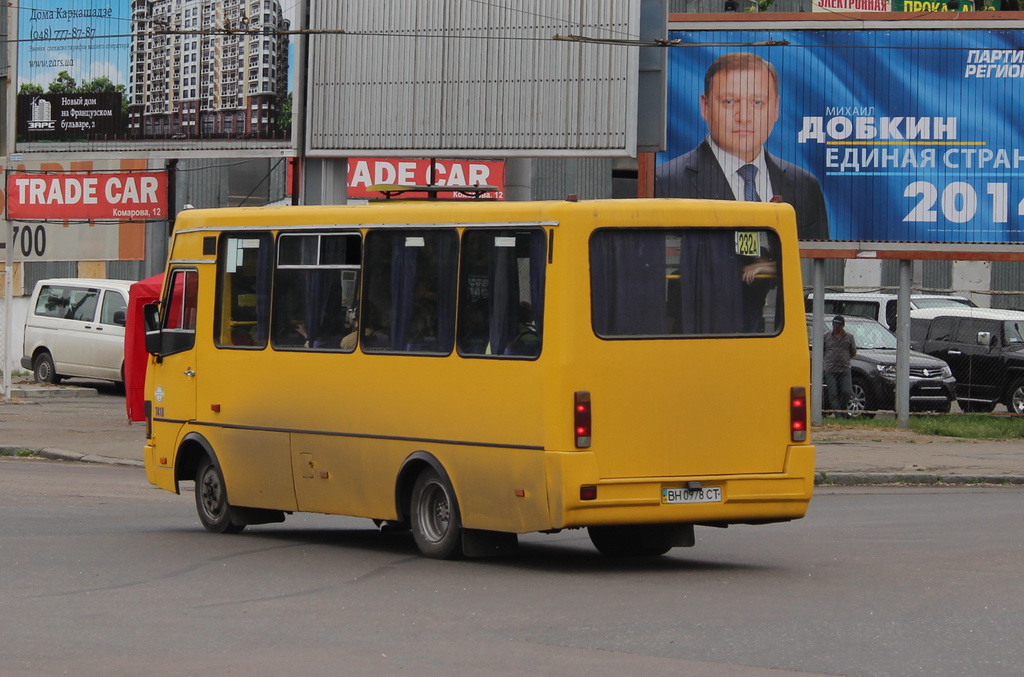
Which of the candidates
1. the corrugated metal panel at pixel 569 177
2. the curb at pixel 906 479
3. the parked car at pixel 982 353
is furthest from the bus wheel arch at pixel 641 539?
the corrugated metal panel at pixel 569 177

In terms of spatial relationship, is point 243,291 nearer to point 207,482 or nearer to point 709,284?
point 207,482

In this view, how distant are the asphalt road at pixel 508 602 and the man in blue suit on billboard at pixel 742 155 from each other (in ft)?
38.4

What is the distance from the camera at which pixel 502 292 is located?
38.2 feet

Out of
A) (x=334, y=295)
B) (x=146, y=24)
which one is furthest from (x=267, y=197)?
(x=334, y=295)

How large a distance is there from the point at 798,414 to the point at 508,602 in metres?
2.83

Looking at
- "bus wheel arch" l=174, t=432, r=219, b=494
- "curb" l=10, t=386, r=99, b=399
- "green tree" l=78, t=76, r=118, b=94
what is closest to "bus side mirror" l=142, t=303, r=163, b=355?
"bus wheel arch" l=174, t=432, r=219, b=494

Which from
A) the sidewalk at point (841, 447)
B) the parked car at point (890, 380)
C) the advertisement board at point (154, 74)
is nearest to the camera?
the sidewalk at point (841, 447)

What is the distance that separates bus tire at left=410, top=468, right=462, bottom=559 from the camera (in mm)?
12008

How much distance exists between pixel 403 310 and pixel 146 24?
17410mm

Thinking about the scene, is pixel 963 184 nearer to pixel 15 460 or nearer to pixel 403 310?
pixel 15 460

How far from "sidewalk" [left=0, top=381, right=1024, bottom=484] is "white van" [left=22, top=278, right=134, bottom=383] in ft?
7.83

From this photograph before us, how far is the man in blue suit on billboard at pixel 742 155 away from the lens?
26.4 metres

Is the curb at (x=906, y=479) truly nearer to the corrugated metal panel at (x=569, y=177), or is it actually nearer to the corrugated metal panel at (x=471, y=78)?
the corrugated metal panel at (x=471, y=78)

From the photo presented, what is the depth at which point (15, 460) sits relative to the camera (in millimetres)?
21531
